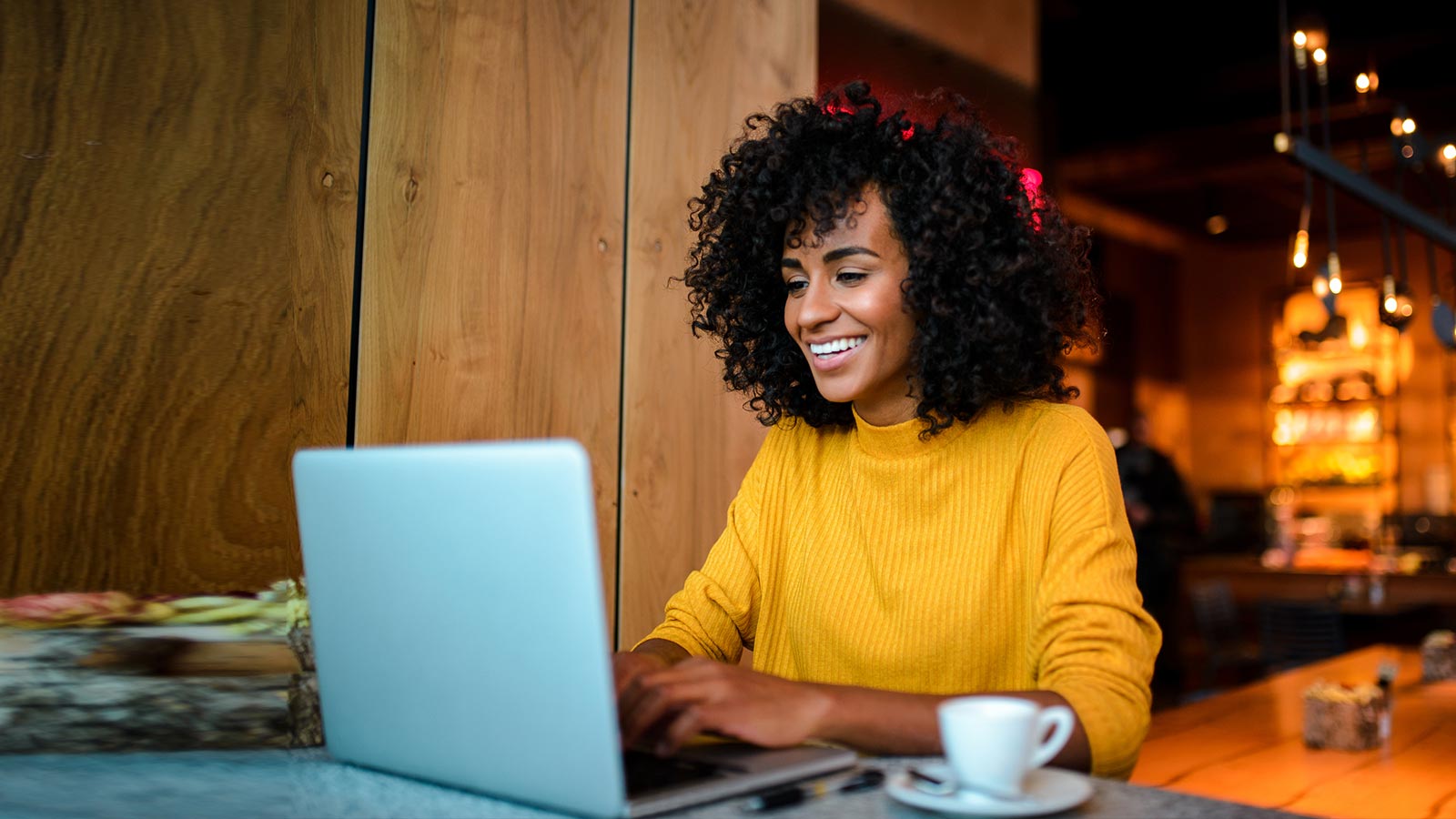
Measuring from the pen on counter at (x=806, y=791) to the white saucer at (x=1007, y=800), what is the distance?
3cm

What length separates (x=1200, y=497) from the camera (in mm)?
10727

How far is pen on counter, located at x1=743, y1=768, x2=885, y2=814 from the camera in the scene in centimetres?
96

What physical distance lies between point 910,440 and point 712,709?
68 cm

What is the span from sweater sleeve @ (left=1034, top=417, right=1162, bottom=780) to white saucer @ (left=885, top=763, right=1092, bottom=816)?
217 millimetres

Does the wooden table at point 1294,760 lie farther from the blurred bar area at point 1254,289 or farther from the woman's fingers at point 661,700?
the blurred bar area at point 1254,289

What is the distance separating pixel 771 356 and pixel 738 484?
2.44ft

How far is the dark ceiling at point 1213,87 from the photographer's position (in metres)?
6.13

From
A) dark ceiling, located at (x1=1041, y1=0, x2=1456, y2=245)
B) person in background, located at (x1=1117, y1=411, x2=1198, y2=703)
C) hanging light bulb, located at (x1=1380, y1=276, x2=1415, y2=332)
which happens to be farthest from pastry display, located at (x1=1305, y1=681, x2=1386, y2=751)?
person in background, located at (x1=1117, y1=411, x2=1198, y2=703)

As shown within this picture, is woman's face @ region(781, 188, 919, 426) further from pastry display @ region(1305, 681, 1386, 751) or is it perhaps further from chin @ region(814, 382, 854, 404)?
pastry display @ region(1305, 681, 1386, 751)

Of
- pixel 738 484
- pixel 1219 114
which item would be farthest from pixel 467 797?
pixel 1219 114

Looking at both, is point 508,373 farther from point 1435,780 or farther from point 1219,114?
point 1219,114

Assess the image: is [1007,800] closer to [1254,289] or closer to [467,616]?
[467,616]

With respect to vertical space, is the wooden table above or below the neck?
below

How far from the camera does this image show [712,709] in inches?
43.3
